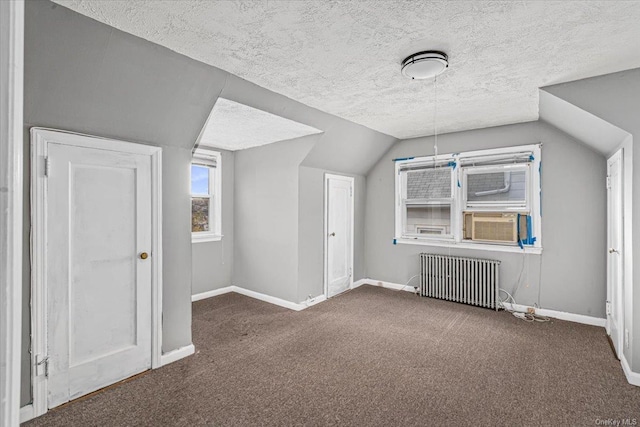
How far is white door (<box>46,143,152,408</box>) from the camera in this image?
226 cm

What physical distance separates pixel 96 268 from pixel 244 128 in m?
2.14

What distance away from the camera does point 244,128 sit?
12.5 ft

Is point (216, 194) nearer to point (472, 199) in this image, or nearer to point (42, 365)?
point (42, 365)

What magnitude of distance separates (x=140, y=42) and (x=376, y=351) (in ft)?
10.5

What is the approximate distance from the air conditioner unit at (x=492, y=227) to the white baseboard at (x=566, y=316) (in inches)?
34.7

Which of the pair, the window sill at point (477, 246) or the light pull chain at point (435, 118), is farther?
the window sill at point (477, 246)

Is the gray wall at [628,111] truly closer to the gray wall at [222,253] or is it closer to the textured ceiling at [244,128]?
the textured ceiling at [244,128]

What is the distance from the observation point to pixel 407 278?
5223 millimetres

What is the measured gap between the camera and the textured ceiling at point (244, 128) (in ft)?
10.5

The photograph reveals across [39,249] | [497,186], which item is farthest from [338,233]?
[39,249]

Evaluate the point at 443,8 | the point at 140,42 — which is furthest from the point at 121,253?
the point at 443,8

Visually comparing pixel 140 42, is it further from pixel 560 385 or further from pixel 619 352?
pixel 619 352

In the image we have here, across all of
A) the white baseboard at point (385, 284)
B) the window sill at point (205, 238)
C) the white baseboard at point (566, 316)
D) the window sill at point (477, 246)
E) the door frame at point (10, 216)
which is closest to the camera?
the door frame at point (10, 216)

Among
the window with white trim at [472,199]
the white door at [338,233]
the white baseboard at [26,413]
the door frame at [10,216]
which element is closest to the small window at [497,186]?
the window with white trim at [472,199]
